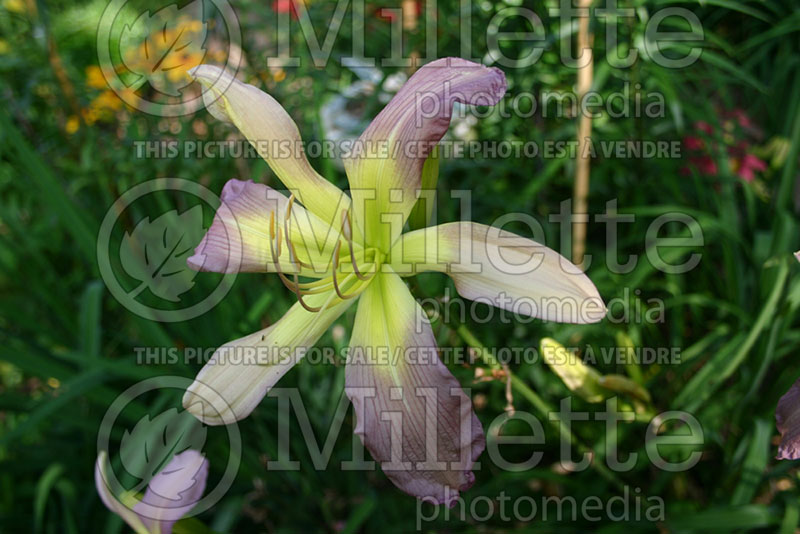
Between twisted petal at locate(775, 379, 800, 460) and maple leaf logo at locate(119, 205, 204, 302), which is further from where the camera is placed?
maple leaf logo at locate(119, 205, 204, 302)

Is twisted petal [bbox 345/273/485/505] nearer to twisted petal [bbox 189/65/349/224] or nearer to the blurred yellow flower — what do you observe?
twisted petal [bbox 189/65/349/224]

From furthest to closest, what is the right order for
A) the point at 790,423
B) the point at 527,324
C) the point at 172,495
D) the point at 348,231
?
the point at 527,324 → the point at 348,231 → the point at 172,495 → the point at 790,423

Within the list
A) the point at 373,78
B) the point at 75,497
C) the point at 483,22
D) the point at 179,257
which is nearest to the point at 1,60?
the point at 179,257

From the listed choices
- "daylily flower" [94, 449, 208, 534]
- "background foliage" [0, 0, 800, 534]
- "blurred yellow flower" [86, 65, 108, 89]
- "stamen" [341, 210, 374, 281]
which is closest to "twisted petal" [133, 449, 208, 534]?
"daylily flower" [94, 449, 208, 534]

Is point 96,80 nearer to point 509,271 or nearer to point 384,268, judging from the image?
point 384,268

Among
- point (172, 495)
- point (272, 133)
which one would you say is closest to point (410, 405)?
point (172, 495)

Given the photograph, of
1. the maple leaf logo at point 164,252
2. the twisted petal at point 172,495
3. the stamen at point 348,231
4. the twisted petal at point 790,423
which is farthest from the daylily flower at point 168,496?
the maple leaf logo at point 164,252

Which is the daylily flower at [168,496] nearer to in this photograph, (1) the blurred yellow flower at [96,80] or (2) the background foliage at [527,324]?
(2) the background foliage at [527,324]
